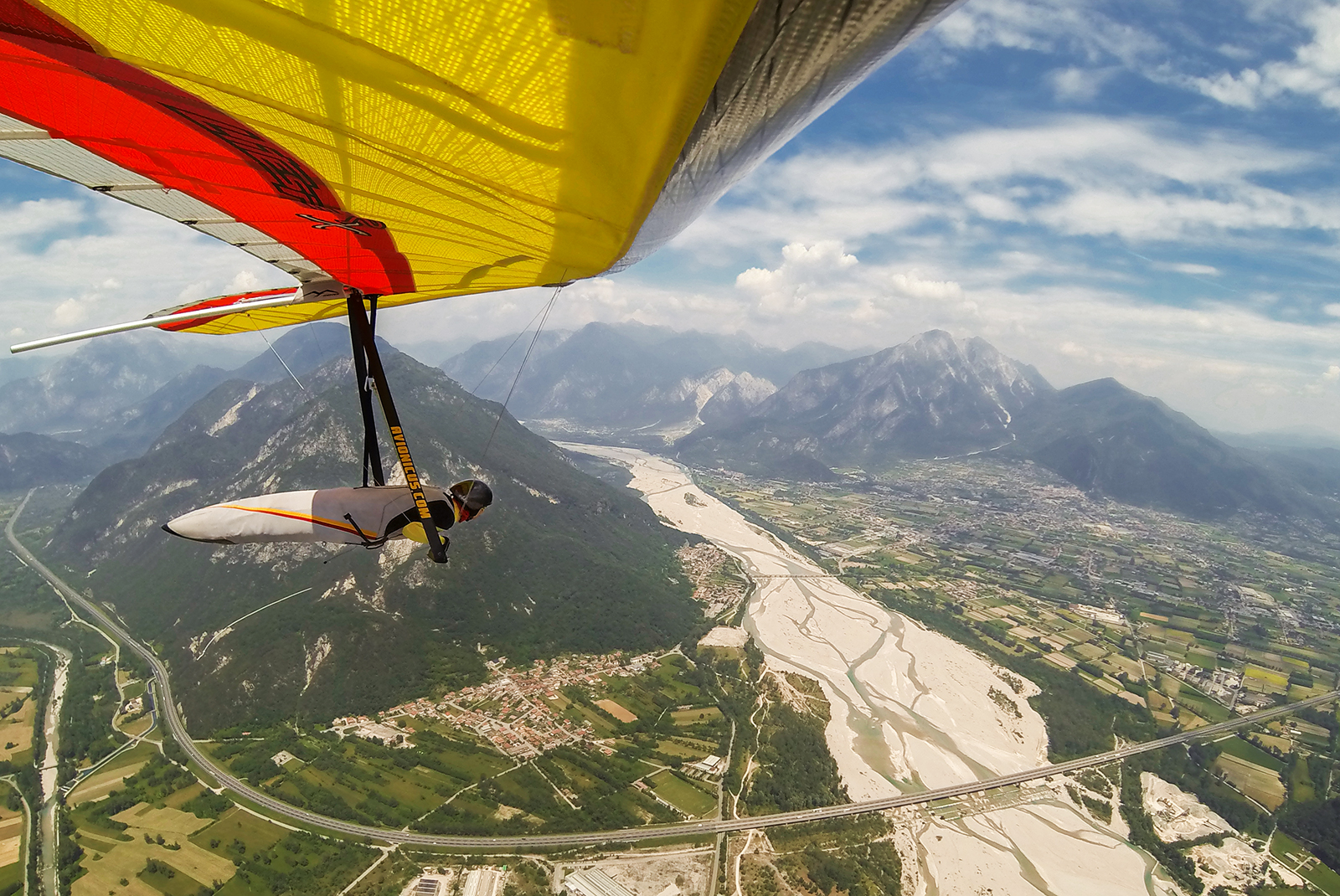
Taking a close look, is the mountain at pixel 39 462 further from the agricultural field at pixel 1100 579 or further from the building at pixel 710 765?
the building at pixel 710 765

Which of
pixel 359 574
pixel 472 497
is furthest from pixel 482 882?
pixel 359 574

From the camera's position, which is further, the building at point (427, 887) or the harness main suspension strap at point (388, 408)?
the building at point (427, 887)

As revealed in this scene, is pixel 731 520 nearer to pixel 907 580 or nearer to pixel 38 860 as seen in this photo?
pixel 907 580

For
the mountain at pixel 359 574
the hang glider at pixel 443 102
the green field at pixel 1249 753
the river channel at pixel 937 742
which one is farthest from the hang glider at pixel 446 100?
the green field at pixel 1249 753

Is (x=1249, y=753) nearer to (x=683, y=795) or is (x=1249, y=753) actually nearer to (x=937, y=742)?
(x=937, y=742)

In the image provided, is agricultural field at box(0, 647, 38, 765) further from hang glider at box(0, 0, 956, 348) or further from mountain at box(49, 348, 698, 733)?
hang glider at box(0, 0, 956, 348)

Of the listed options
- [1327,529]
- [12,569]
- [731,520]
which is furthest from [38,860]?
[1327,529]
